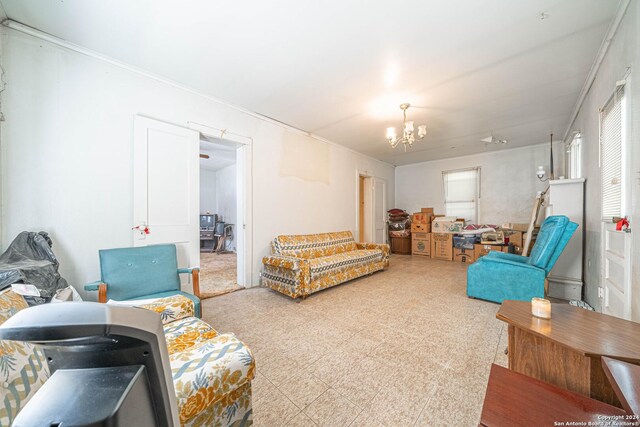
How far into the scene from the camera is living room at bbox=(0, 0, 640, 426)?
171cm

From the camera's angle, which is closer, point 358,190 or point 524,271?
point 524,271

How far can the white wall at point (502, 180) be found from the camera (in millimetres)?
5254

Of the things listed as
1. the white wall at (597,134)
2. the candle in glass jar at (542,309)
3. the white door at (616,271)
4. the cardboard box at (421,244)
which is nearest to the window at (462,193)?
the cardboard box at (421,244)

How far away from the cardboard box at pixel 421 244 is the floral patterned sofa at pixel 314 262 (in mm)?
2065

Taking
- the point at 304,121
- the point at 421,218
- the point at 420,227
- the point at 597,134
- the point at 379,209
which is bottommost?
the point at 420,227

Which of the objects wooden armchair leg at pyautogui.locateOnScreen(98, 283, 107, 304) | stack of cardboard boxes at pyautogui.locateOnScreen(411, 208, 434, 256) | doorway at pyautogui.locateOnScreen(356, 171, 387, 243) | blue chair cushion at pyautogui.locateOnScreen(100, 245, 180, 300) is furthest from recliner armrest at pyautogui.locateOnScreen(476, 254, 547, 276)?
wooden armchair leg at pyautogui.locateOnScreen(98, 283, 107, 304)

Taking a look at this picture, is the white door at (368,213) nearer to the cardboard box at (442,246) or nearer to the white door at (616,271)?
the cardboard box at (442,246)

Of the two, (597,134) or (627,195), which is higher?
(597,134)

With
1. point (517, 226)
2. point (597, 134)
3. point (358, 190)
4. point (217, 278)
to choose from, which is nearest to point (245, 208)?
point (217, 278)

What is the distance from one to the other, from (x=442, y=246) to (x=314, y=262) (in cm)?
395

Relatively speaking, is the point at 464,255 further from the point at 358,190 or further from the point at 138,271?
the point at 138,271

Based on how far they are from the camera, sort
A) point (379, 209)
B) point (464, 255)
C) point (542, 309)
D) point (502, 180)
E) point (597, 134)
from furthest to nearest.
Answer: point (379, 209)
point (502, 180)
point (464, 255)
point (597, 134)
point (542, 309)

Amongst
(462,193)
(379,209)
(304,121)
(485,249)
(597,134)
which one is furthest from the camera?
(379,209)

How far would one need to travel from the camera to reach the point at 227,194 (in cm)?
761
